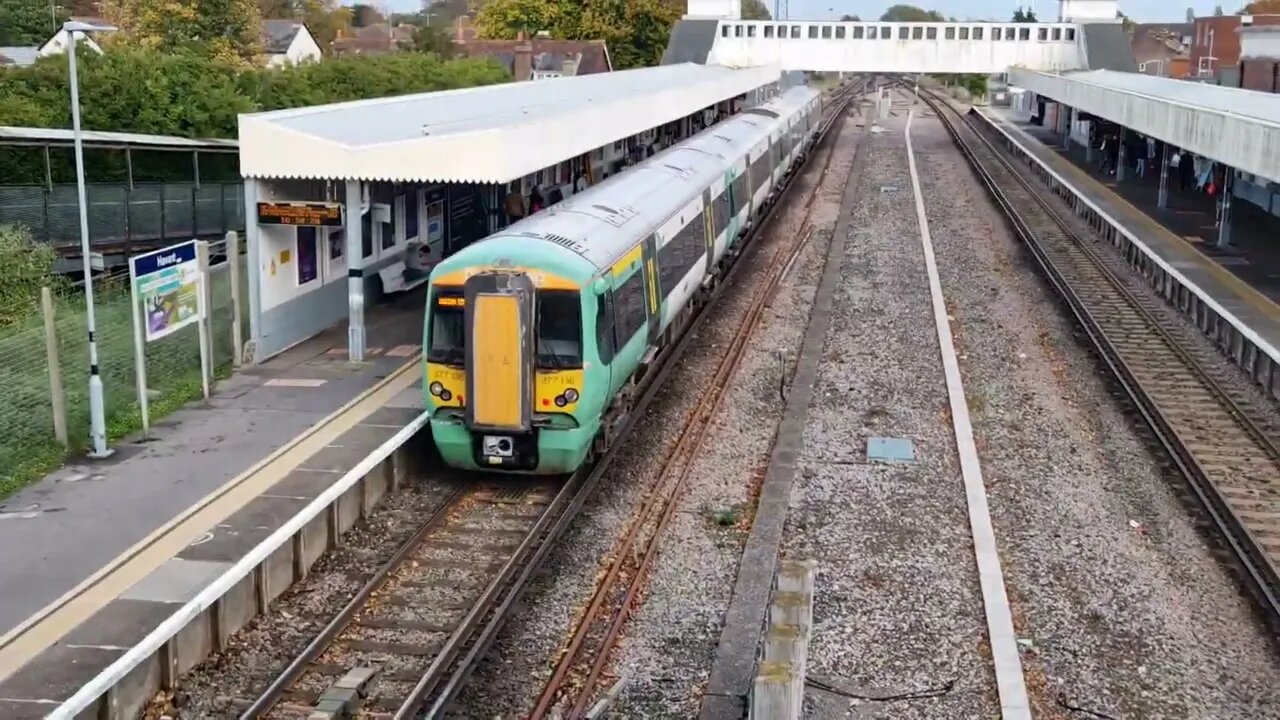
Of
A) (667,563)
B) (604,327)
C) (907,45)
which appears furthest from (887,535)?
(907,45)

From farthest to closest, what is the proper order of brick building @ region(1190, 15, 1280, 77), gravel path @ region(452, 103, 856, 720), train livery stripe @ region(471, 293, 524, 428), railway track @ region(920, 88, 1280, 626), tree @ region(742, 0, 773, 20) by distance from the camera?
1. tree @ region(742, 0, 773, 20)
2. brick building @ region(1190, 15, 1280, 77)
3. railway track @ region(920, 88, 1280, 626)
4. train livery stripe @ region(471, 293, 524, 428)
5. gravel path @ region(452, 103, 856, 720)

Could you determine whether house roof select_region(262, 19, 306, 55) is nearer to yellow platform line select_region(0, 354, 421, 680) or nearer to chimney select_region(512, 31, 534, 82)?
chimney select_region(512, 31, 534, 82)

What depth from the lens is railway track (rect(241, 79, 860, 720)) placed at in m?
9.02

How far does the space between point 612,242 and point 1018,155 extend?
39422mm

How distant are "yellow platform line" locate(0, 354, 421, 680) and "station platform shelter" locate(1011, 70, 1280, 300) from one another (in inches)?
545

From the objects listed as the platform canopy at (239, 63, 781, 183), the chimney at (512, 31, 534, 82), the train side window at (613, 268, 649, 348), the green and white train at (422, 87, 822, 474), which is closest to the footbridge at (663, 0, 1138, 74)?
the chimney at (512, 31, 534, 82)

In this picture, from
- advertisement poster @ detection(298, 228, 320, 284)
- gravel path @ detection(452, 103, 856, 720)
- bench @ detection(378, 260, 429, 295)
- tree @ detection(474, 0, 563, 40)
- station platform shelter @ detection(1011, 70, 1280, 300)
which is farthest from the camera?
tree @ detection(474, 0, 563, 40)

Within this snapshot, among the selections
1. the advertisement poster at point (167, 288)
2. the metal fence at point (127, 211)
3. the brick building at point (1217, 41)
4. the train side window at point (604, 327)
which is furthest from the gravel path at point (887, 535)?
the brick building at point (1217, 41)

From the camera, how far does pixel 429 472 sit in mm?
13922

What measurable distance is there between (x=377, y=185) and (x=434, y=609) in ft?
33.1

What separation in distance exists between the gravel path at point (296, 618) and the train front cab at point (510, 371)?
0.86 meters

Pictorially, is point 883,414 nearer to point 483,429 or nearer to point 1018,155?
point 483,429

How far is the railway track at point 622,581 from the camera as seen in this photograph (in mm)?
9227

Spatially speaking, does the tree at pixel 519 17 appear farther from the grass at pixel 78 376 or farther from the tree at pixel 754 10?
the grass at pixel 78 376
